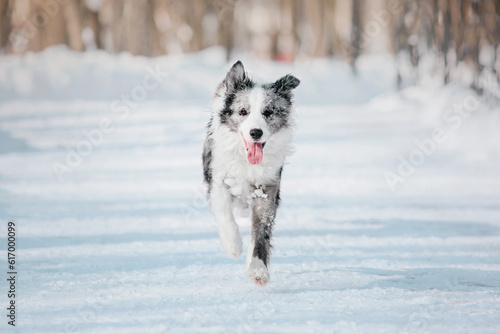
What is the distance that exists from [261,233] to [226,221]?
0.96ft

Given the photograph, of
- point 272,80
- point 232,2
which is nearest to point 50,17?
point 232,2

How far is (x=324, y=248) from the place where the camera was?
6262 millimetres

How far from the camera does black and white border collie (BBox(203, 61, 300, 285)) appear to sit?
5.43m

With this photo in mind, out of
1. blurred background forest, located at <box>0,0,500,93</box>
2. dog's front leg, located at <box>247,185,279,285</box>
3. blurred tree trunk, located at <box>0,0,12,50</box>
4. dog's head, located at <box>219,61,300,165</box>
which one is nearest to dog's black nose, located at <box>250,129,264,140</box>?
dog's head, located at <box>219,61,300,165</box>

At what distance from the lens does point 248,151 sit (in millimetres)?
5598

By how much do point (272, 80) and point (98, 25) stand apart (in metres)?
26.5

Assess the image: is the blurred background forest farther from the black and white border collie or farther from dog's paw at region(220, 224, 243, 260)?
dog's paw at region(220, 224, 243, 260)

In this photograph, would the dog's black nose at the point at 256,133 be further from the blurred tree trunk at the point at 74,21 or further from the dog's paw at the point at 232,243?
the blurred tree trunk at the point at 74,21

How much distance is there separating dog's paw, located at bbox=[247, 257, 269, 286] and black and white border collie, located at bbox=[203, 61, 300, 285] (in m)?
0.20

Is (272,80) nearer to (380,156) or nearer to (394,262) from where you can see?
(394,262)

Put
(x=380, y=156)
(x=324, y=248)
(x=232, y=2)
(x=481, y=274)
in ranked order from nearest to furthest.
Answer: (x=481, y=274) < (x=324, y=248) < (x=380, y=156) < (x=232, y=2)

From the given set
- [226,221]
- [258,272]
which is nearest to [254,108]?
[226,221]

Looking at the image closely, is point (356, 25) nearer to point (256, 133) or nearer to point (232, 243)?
point (256, 133)

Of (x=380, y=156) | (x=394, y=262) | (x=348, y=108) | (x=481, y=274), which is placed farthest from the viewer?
(x=348, y=108)
